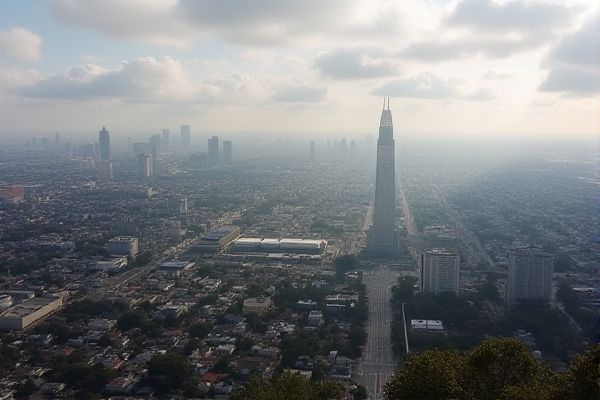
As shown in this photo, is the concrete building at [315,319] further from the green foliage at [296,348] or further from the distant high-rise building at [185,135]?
the distant high-rise building at [185,135]

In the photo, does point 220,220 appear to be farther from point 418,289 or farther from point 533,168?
point 533,168

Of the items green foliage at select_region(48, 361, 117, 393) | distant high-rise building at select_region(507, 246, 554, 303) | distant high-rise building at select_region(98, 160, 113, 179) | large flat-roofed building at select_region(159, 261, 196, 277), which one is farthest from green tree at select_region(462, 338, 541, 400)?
distant high-rise building at select_region(98, 160, 113, 179)

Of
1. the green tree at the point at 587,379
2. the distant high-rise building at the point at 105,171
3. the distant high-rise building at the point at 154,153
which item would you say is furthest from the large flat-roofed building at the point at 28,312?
the distant high-rise building at the point at 154,153

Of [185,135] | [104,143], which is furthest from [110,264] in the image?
[185,135]

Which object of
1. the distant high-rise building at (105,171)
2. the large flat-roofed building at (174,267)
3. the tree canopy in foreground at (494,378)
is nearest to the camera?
the tree canopy in foreground at (494,378)

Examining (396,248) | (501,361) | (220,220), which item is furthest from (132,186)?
(501,361)

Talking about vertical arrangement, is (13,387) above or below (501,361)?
below

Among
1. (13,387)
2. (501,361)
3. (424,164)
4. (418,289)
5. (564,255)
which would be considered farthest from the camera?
(424,164)
